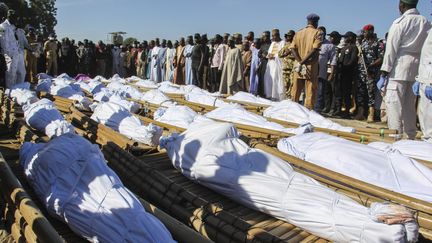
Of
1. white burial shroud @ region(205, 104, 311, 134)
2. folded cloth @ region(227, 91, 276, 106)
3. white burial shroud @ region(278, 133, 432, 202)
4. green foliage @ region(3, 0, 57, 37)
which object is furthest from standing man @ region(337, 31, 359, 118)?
green foliage @ region(3, 0, 57, 37)

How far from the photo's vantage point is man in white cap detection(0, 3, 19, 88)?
5.60 meters

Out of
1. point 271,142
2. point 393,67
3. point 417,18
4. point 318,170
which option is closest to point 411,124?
point 393,67

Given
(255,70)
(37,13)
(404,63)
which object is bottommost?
(255,70)

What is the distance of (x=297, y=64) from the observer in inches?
Result: 230

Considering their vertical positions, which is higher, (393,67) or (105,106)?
(393,67)

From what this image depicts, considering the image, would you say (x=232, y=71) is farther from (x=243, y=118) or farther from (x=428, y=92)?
(x=428, y=92)

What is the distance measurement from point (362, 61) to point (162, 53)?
6.91 metres

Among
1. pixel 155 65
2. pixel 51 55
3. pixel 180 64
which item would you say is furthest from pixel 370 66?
pixel 51 55

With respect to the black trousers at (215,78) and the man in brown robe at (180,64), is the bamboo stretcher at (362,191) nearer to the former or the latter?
the black trousers at (215,78)

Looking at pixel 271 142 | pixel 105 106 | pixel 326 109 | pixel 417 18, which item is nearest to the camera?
pixel 271 142

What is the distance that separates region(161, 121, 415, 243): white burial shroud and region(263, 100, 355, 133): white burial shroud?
5.50 feet

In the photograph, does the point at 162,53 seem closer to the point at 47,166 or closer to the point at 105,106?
the point at 105,106

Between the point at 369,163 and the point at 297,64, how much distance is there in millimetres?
3501

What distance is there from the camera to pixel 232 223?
1.99m
